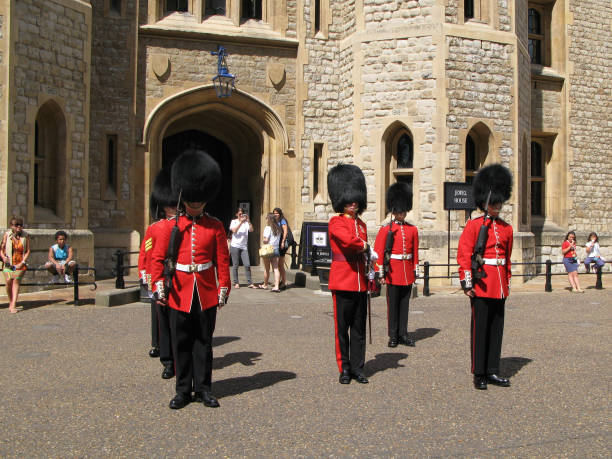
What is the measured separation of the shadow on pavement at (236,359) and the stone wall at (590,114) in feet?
40.9

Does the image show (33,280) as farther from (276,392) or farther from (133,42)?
(276,392)

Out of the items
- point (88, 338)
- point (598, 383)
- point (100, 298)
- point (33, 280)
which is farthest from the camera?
point (33, 280)

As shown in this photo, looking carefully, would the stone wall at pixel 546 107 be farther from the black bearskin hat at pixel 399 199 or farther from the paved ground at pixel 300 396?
the black bearskin hat at pixel 399 199

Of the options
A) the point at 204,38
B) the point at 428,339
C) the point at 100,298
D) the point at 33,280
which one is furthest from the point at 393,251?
the point at 204,38

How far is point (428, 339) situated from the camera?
7.08 m

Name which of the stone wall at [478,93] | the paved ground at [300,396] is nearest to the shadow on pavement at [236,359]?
the paved ground at [300,396]

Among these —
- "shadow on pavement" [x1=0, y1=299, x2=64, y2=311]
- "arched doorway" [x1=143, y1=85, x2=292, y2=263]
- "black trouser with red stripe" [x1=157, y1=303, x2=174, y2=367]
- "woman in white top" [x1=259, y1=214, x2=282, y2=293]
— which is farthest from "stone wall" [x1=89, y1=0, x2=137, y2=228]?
"black trouser with red stripe" [x1=157, y1=303, x2=174, y2=367]

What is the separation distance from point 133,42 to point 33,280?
5.40m

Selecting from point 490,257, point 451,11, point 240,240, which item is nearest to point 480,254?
point 490,257

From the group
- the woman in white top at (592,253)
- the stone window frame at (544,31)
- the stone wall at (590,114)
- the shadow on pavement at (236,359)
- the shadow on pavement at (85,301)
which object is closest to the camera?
the shadow on pavement at (236,359)

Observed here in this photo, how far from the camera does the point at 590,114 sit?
16797 mm

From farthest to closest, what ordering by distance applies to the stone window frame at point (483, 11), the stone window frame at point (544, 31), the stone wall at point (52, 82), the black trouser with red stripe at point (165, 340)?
the stone window frame at point (544, 31)
the stone window frame at point (483, 11)
the stone wall at point (52, 82)
the black trouser with red stripe at point (165, 340)

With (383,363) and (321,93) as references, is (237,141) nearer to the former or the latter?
(321,93)

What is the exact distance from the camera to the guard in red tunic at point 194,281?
454 centimetres
